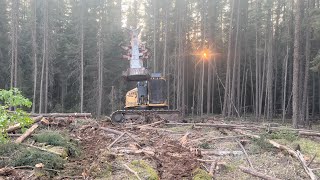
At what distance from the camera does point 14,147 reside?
8773mm

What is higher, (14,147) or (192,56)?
(192,56)

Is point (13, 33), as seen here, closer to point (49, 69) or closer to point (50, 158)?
point (49, 69)

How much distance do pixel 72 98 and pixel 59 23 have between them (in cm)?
815

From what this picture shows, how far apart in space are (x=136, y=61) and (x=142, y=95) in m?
1.99

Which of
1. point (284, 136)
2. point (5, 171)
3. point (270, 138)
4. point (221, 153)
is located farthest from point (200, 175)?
point (284, 136)

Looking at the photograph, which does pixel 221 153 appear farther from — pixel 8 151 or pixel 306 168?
pixel 8 151

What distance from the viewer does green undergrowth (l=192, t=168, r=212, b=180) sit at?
750 centimetres

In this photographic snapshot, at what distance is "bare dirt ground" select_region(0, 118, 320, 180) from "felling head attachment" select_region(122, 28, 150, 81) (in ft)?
22.4

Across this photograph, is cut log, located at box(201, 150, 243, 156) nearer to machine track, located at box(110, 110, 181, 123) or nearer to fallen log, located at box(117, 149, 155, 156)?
fallen log, located at box(117, 149, 155, 156)

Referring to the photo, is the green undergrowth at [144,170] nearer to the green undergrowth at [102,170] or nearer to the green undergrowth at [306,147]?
the green undergrowth at [102,170]

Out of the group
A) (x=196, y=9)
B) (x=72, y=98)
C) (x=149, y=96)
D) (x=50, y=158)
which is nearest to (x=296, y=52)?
(x=149, y=96)

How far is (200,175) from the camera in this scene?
299 inches

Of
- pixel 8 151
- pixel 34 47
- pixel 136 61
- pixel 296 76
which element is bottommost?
pixel 8 151

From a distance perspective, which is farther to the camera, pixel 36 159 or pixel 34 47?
pixel 34 47
